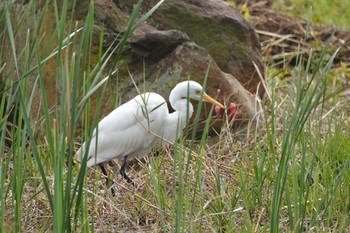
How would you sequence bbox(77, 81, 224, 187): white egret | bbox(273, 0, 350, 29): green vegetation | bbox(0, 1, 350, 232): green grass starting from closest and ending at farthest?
bbox(0, 1, 350, 232): green grass, bbox(77, 81, 224, 187): white egret, bbox(273, 0, 350, 29): green vegetation

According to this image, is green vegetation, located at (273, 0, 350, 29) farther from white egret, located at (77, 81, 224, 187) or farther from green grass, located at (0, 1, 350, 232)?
green grass, located at (0, 1, 350, 232)

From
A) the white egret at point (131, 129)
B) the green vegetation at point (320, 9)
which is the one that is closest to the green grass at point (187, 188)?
Result: the white egret at point (131, 129)

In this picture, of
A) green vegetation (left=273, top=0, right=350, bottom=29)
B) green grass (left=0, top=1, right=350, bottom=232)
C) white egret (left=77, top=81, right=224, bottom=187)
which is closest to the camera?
green grass (left=0, top=1, right=350, bottom=232)

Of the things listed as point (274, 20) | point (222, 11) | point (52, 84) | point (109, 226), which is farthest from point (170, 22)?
point (274, 20)

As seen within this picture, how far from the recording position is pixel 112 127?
13.3 feet

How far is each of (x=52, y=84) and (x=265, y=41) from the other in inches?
107

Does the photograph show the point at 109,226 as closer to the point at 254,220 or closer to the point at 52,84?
the point at 254,220

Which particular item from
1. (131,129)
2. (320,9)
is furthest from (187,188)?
(320,9)

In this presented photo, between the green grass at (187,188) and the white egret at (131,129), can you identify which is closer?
the green grass at (187,188)

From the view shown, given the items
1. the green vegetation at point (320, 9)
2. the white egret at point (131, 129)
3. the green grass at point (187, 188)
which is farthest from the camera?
the green vegetation at point (320, 9)

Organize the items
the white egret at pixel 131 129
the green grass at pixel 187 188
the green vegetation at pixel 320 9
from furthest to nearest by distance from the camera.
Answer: the green vegetation at pixel 320 9 → the white egret at pixel 131 129 → the green grass at pixel 187 188

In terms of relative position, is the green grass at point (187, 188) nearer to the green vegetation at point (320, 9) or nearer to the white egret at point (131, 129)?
the white egret at point (131, 129)

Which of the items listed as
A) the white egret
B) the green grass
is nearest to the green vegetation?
the white egret

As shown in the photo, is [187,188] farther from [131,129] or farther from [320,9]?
[320,9]
